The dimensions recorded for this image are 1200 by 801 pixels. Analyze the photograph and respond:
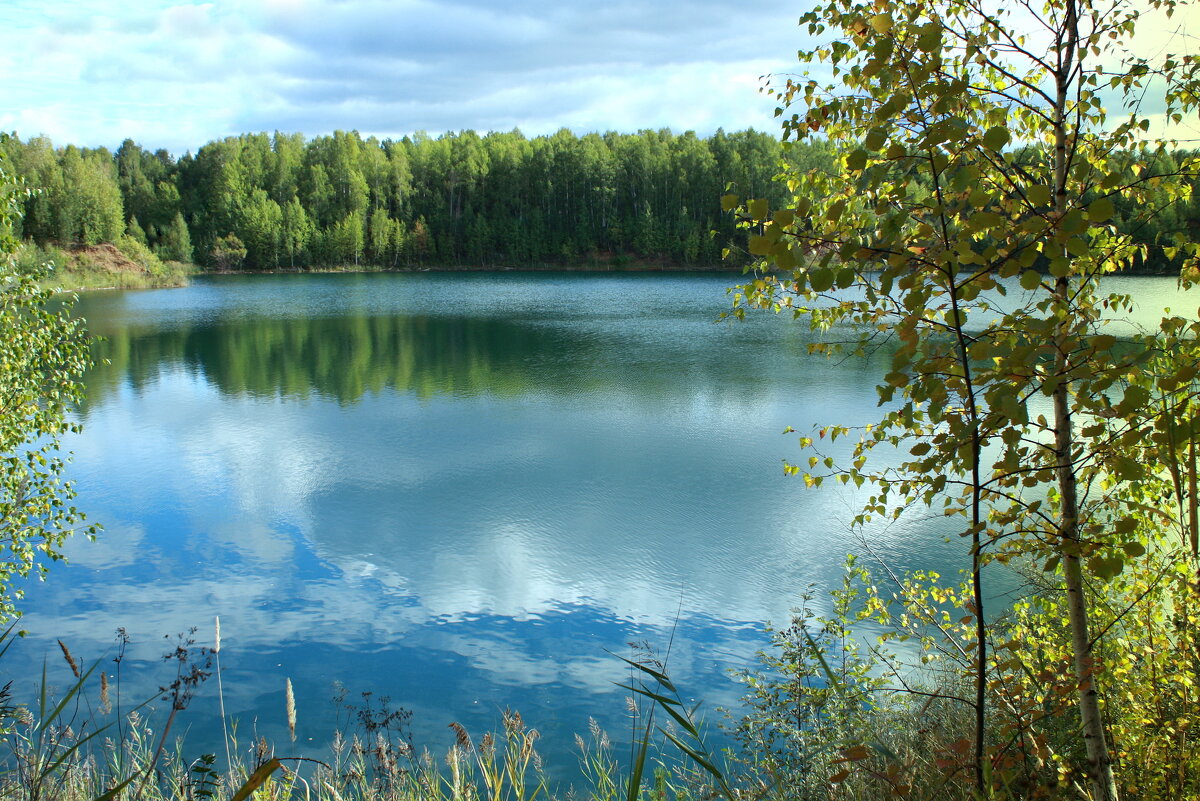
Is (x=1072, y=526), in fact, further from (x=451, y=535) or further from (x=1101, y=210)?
(x=451, y=535)

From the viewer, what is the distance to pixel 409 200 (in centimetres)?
7481

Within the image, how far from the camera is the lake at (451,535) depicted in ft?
20.2

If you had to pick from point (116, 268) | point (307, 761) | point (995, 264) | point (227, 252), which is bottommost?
point (307, 761)

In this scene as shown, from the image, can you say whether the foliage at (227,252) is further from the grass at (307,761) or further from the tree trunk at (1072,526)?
the tree trunk at (1072,526)

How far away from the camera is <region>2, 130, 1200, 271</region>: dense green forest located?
200ft

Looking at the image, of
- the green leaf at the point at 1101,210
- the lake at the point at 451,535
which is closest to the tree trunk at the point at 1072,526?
the green leaf at the point at 1101,210

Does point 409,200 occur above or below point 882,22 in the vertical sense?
above

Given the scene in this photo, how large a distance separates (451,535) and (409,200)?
70.7 metres

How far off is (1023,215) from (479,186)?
248 ft

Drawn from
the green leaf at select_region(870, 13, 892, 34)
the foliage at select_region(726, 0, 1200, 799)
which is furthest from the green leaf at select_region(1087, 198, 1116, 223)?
the green leaf at select_region(870, 13, 892, 34)

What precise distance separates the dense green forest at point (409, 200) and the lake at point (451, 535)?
43324 millimetres

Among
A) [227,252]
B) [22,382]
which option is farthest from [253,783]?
[227,252]

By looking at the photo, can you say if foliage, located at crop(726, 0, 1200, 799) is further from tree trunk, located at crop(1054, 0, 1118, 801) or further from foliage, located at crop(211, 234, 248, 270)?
foliage, located at crop(211, 234, 248, 270)

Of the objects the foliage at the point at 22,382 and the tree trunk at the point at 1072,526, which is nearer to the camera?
the tree trunk at the point at 1072,526
